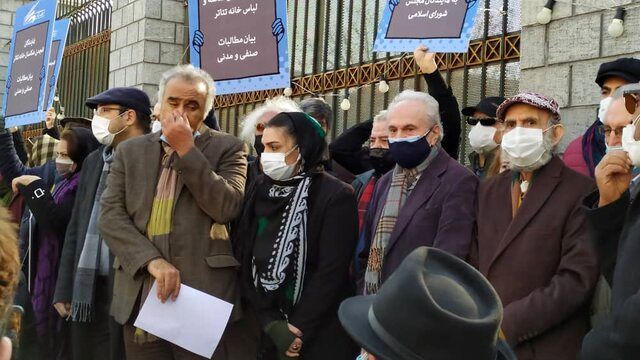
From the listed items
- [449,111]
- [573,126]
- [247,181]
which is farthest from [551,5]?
[247,181]

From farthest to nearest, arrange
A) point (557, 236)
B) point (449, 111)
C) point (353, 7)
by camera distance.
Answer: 1. point (353, 7)
2. point (449, 111)
3. point (557, 236)

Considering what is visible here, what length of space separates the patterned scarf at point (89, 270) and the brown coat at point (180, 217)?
1.45 feet

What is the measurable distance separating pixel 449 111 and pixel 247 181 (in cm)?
106

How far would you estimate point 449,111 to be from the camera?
3922 mm

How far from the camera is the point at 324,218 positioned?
3.64 metres

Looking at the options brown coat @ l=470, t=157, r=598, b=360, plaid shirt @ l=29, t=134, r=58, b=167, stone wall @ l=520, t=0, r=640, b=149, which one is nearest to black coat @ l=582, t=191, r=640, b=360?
brown coat @ l=470, t=157, r=598, b=360

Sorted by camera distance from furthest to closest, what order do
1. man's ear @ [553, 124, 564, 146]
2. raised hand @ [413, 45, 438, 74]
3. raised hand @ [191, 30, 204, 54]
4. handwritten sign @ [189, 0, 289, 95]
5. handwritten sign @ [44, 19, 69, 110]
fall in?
handwritten sign @ [44, 19, 69, 110]
raised hand @ [191, 30, 204, 54]
handwritten sign @ [189, 0, 289, 95]
raised hand @ [413, 45, 438, 74]
man's ear @ [553, 124, 564, 146]

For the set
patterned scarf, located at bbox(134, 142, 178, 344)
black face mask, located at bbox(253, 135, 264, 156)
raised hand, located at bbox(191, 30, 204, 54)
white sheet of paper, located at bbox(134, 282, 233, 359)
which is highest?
raised hand, located at bbox(191, 30, 204, 54)

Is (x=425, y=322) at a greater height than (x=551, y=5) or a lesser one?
lesser

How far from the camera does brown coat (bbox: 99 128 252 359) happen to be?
11.6 feet

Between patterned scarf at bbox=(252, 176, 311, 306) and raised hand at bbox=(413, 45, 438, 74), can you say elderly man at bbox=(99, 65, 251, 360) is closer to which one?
patterned scarf at bbox=(252, 176, 311, 306)

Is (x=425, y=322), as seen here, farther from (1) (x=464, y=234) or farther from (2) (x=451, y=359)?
(1) (x=464, y=234)

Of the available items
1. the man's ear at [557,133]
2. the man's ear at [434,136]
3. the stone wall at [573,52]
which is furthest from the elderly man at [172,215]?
the stone wall at [573,52]

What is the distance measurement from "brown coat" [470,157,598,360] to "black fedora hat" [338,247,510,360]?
1.33m
